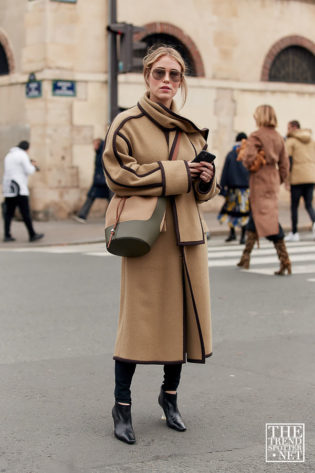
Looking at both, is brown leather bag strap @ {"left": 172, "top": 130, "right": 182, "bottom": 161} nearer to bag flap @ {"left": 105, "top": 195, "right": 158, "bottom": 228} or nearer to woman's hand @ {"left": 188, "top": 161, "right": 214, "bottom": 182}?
woman's hand @ {"left": 188, "top": 161, "right": 214, "bottom": 182}

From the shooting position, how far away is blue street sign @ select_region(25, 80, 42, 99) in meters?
17.5

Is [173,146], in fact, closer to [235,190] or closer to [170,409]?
[170,409]

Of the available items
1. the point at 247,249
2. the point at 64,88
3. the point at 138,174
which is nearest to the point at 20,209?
the point at 64,88

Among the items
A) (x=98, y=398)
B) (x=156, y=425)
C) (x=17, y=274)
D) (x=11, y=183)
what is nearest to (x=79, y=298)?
(x=17, y=274)

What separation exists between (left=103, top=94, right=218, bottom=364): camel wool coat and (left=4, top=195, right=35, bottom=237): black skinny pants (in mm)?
9951

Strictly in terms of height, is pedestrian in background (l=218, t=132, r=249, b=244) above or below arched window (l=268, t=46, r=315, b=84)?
below

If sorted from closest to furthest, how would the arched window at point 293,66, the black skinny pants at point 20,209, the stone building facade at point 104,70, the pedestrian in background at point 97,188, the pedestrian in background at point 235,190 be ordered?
the pedestrian in background at point 235,190
the black skinny pants at point 20,209
the pedestrian in background at point 97,188
the stone building facade at point 104,70
the arched window at point 293,66

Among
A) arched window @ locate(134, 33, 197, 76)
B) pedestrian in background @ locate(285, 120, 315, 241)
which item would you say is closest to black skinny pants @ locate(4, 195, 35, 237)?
pedestrian in background @ locate(285, 120, 315, 241)

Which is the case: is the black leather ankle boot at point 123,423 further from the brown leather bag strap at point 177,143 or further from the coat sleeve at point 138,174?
the brown leather bag strap at point 177,143

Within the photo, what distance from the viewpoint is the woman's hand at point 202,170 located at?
414cm

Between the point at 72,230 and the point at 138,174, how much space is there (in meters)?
12.0

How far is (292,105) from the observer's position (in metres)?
→ 21.0

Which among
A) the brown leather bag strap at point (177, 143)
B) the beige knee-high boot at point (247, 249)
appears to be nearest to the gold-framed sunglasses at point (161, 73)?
the brown leather bag strap at point (177, 143)

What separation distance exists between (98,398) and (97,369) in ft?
2.28
